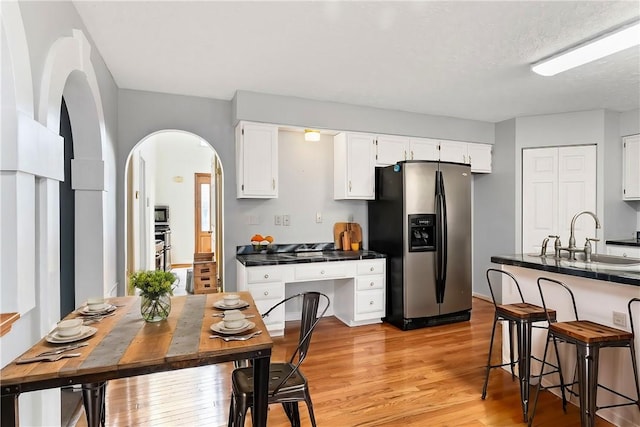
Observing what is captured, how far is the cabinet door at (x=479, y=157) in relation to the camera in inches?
189

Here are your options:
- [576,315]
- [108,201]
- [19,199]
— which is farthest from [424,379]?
[108,201]

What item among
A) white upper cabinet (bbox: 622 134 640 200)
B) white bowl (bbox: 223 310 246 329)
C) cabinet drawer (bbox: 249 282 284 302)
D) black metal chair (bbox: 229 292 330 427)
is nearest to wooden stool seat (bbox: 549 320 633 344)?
black metal chair (bbox: 229 292 330 427)

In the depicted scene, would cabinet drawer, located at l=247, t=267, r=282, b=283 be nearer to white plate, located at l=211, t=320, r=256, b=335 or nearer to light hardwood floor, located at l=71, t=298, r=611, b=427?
light hardwood floor, located at l=71, t=298, r=611, b=427

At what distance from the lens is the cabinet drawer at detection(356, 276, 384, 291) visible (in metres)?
3.93

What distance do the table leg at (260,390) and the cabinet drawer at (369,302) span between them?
2517 millimetres

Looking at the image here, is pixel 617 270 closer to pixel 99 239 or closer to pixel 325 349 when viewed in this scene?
pixel 325 349

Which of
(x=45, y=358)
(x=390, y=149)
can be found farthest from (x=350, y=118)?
(x=45, y=358)

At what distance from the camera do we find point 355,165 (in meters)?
4.16

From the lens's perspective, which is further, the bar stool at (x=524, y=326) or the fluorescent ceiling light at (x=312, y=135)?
the fluorescent ceiling light at (x=312, y=135)

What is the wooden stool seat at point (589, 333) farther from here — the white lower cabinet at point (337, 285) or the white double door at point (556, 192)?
the white double door at point (556, 192)

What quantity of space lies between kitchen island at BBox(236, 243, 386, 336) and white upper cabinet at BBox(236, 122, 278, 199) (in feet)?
2.32

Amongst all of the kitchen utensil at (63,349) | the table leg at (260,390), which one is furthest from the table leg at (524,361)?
the kitchen utensil at (63,349)

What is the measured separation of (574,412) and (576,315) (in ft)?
2.07

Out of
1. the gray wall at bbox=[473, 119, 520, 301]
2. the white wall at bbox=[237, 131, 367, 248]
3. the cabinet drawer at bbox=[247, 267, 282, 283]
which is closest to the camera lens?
the cabinet drawer at bbox=[247, 267, 282, 283]
